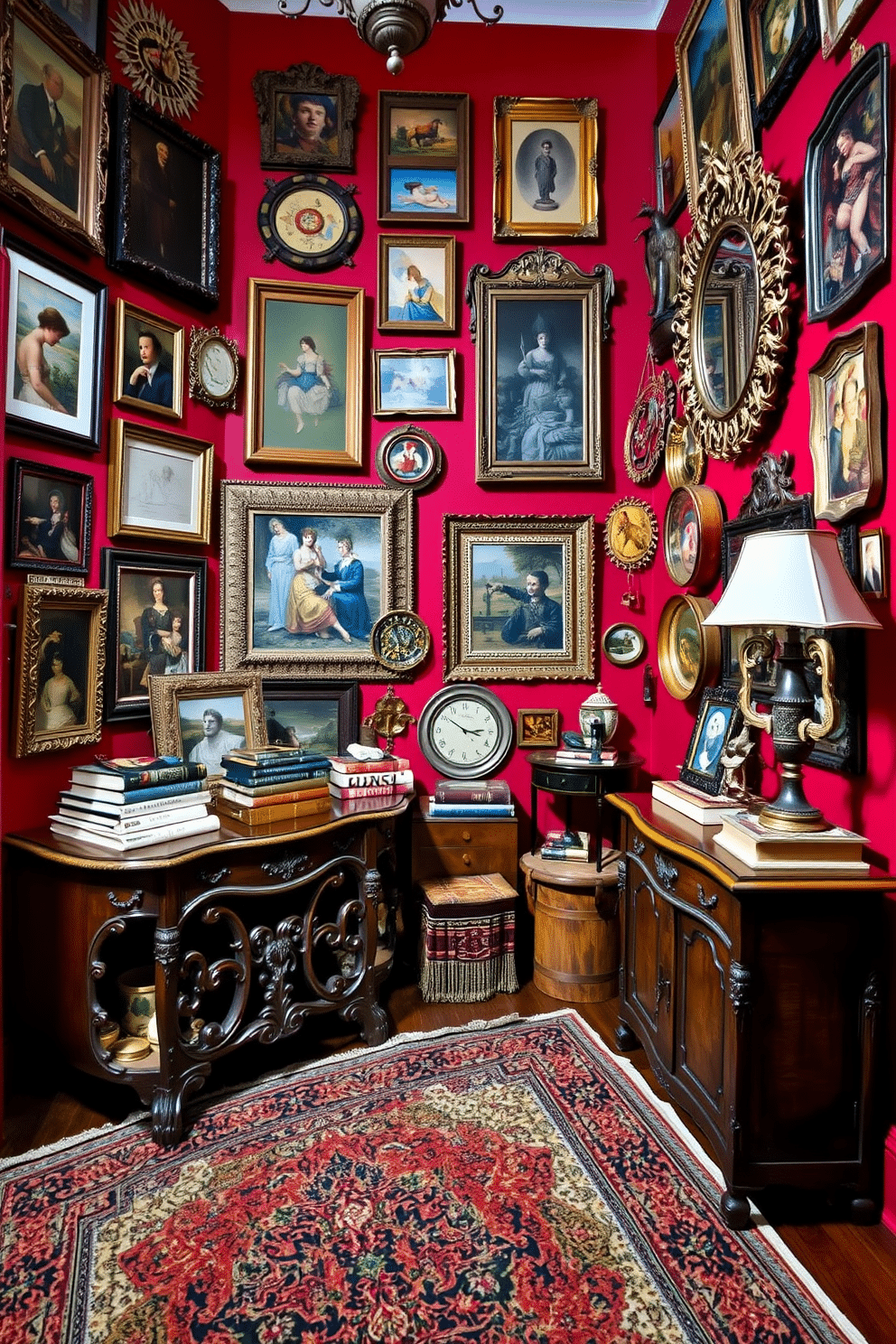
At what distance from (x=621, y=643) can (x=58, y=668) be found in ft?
10.2

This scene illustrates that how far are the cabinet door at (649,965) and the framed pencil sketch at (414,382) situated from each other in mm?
2892

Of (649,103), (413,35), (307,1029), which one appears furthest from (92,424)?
(649,103)

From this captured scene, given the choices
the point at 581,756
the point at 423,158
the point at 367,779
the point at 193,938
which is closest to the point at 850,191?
the point at 581,756

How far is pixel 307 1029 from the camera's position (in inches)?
143

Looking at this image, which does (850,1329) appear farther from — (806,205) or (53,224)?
(53,224)

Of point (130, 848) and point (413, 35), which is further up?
point (413, 35)

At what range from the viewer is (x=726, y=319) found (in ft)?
11.1

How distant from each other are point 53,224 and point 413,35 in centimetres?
187

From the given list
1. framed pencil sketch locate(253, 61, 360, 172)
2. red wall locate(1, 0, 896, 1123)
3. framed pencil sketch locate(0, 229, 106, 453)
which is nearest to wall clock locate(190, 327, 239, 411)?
red wall locate(1, 0, 896, 1123)

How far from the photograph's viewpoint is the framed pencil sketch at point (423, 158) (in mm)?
4520

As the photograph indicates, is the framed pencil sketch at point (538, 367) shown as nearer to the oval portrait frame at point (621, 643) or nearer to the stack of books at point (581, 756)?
the oval portrait frame at point (621, 643)

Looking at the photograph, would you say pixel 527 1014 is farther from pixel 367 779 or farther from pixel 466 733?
pixel 466 733

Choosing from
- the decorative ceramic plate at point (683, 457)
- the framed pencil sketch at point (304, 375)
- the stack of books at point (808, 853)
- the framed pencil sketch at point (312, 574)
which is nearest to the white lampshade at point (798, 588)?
the stack of books at point (808, 853)

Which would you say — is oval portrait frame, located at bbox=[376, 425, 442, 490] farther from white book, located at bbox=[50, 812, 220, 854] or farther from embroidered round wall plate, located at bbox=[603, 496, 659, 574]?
white book, located at bbox=[50, 812, 220, 854]
